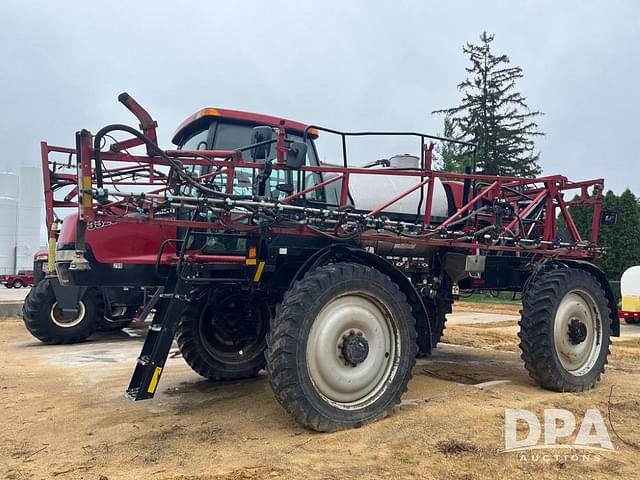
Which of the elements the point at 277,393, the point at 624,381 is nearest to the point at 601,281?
the point at 624,381

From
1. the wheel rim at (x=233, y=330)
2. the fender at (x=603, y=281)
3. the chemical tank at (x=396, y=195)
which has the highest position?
the chemical tank at (x=396, y=195)

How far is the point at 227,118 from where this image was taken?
554cm

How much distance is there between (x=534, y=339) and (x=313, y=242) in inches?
98.9

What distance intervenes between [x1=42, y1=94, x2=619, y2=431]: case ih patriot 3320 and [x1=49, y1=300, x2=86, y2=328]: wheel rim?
12.7ft

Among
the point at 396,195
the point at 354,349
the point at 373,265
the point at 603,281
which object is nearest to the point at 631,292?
the point at 603,281

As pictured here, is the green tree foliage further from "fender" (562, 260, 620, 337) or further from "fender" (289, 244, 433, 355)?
"fender" (289, 244, 433, 355)

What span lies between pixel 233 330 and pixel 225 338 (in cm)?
13

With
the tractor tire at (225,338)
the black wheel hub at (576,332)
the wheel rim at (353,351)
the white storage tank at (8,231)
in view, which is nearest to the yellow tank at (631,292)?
the black wheel hub at (576,332)

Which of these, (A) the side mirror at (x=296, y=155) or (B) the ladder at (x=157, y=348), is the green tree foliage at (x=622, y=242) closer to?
(A) the side mirror at (x=296, y=155)

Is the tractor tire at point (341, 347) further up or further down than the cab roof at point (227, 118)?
further down

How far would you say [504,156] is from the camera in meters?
28.0

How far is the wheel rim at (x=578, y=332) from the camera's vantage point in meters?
5.81

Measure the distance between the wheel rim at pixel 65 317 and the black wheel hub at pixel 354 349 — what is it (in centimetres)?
718

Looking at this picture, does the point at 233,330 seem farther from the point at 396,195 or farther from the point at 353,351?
the point at 396,195
